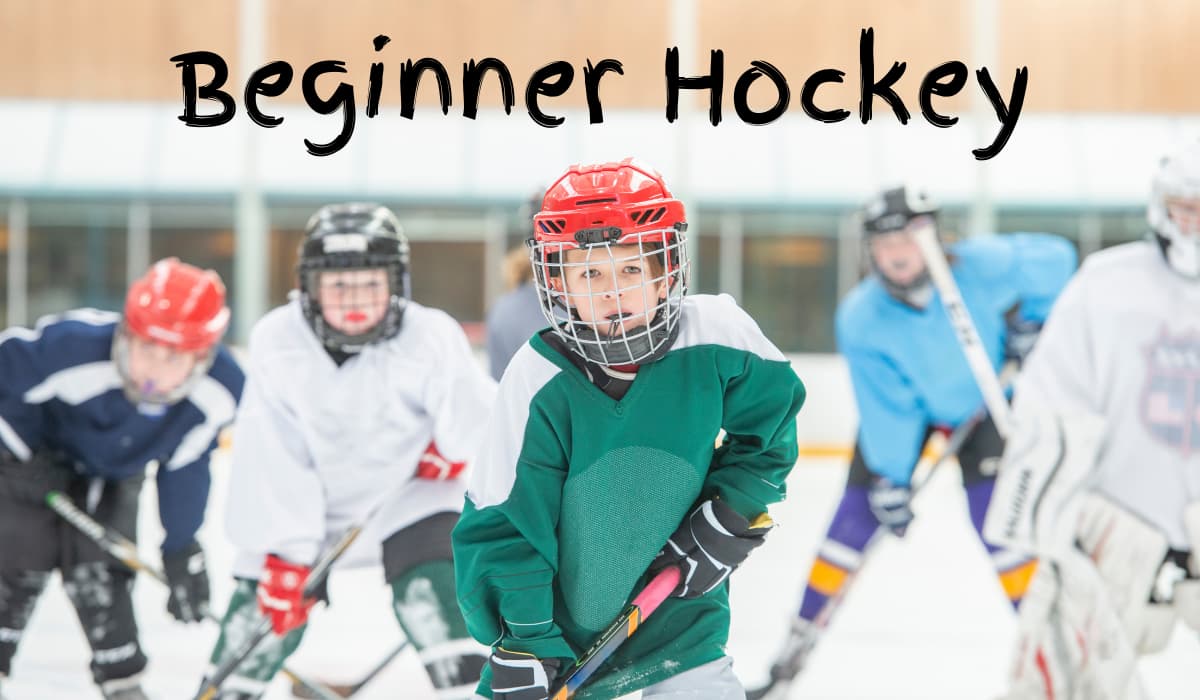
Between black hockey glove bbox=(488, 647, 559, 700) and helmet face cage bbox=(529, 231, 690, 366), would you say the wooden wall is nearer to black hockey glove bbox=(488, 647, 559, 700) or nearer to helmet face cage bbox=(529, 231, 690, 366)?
helmet face cage bbox=(529, 231, 690, 366)

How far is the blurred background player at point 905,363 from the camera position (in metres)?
2.79

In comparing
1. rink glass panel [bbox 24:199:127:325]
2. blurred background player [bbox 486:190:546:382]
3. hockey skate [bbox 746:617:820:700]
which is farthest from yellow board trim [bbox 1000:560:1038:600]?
rink glass panel [bbox 24:199:127:325]

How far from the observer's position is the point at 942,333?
284cm

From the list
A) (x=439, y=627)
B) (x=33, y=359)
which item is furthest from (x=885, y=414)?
(x=33, y=359)

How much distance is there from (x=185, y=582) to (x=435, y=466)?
2.52 ft

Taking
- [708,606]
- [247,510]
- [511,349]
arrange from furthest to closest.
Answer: [511,349]
[247,510]
[708,606]

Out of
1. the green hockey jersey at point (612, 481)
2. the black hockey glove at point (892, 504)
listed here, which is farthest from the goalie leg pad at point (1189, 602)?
the green hockey jersey at point (612, 481)

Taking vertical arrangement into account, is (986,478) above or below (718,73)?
below

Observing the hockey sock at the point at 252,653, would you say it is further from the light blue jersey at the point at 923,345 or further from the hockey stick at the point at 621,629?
the light blue jersey at the point at 923,345

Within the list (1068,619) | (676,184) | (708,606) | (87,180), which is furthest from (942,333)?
(87,180)

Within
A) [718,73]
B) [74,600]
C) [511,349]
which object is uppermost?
[718,73]

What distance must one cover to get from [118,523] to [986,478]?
1856 mm

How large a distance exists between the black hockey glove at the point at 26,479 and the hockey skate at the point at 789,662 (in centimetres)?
151

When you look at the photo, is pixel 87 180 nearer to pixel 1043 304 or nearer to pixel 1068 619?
pixel 1043 304
